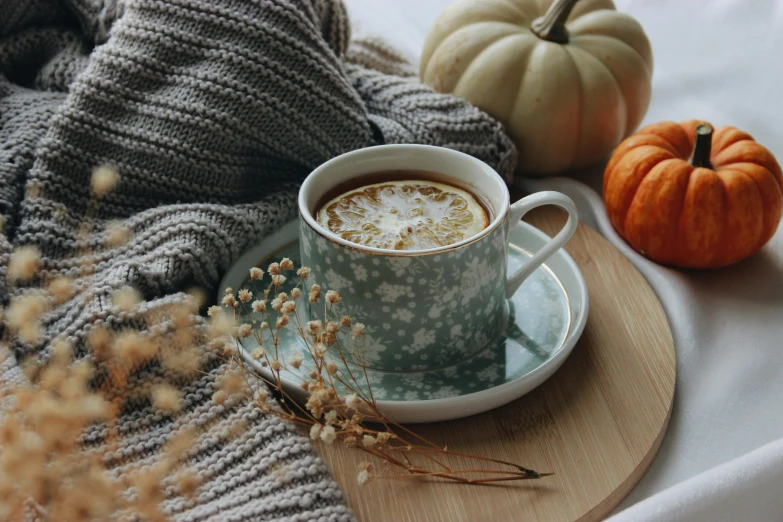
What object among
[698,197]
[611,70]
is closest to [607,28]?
[611,70]

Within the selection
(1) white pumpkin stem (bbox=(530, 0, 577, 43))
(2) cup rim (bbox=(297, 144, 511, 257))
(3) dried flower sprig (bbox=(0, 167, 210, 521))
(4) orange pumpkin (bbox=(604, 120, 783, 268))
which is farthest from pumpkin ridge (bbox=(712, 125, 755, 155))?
(3) dried flower sprig (bbox=(0, 167, 210, 521))

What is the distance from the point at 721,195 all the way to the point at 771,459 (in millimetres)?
370

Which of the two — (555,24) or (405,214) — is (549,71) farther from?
(405,214)

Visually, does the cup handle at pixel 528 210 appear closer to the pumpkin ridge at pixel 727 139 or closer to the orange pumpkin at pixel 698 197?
the orange pumpkin at pixel 698 197

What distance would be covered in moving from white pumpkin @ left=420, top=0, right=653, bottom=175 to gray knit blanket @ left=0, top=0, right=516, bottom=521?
57mm

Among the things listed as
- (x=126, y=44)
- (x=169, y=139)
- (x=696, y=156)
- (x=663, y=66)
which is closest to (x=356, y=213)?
(x=169, y=139)

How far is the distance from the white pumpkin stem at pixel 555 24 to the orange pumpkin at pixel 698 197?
186 millimetres

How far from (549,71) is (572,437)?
0.53 m

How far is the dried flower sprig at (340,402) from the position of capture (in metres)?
0.64

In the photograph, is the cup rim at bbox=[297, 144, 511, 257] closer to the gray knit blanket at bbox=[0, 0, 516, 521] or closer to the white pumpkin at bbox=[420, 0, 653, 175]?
the gray knit blanket at bbox=[0, 0, 516, 521]

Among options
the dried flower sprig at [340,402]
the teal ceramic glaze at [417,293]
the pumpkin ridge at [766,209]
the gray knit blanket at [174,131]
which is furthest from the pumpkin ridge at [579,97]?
the dried flower sprig at [340,402]

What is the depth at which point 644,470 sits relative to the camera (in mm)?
697

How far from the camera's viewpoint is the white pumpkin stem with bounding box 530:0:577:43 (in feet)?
3.42

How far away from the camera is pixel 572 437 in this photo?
698 mm
